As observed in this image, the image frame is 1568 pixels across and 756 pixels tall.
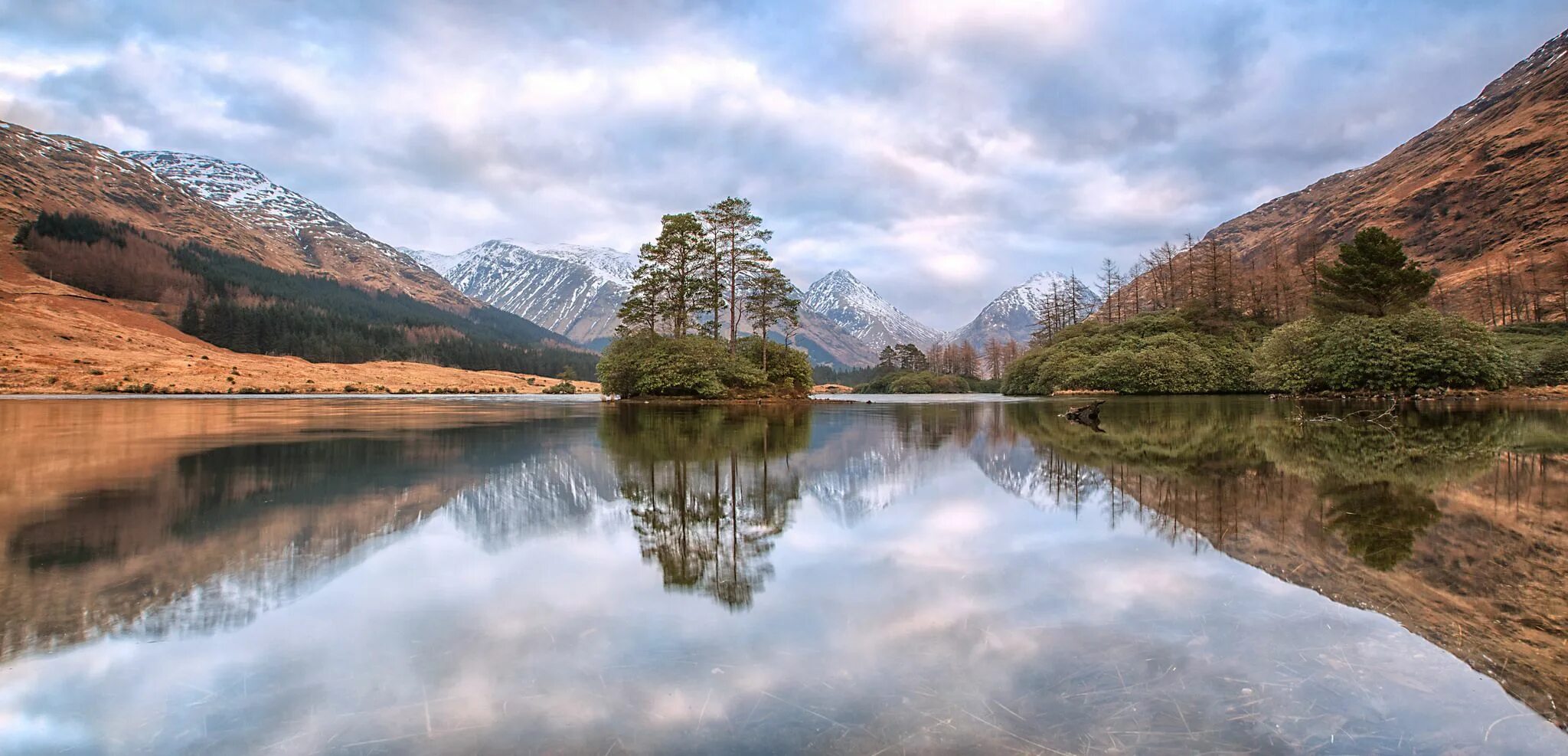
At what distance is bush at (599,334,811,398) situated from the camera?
43875mm

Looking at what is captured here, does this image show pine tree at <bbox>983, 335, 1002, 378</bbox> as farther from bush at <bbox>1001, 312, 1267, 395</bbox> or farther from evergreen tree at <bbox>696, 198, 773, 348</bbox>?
evergreen tree at <bbox>696, 198, 773, 348</bbox>

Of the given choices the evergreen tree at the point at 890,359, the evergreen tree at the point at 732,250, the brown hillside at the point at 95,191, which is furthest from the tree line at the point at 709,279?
the brown hillside at the point at 95,191

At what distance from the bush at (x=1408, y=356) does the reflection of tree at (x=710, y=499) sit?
124ft

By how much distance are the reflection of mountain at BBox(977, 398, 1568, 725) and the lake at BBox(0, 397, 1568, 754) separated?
5 centimetres

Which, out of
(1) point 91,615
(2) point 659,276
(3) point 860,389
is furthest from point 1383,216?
(1) point 91,615

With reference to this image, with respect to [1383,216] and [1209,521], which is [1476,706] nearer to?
[1209,521]

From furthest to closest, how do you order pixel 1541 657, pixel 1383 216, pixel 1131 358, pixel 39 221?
pixel 1383 216 < pixel 39 221 < pixel 1131 358 < pixel 1541 657

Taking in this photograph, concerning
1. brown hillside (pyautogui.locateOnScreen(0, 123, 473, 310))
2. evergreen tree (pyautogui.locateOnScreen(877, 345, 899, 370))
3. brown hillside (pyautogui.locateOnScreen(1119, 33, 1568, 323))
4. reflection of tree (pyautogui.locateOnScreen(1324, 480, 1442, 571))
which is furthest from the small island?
brown hillside (pyautogui.locateOnScreen(0, 123, 473, 310))

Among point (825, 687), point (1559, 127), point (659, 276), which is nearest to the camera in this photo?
point (825, 687)

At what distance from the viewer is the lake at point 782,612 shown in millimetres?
3145

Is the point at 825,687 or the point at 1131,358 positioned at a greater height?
the point at 1131,358


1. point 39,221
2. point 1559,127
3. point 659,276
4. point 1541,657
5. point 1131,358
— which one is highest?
point 1559,127

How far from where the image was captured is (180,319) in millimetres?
102312

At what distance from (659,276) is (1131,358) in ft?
152
